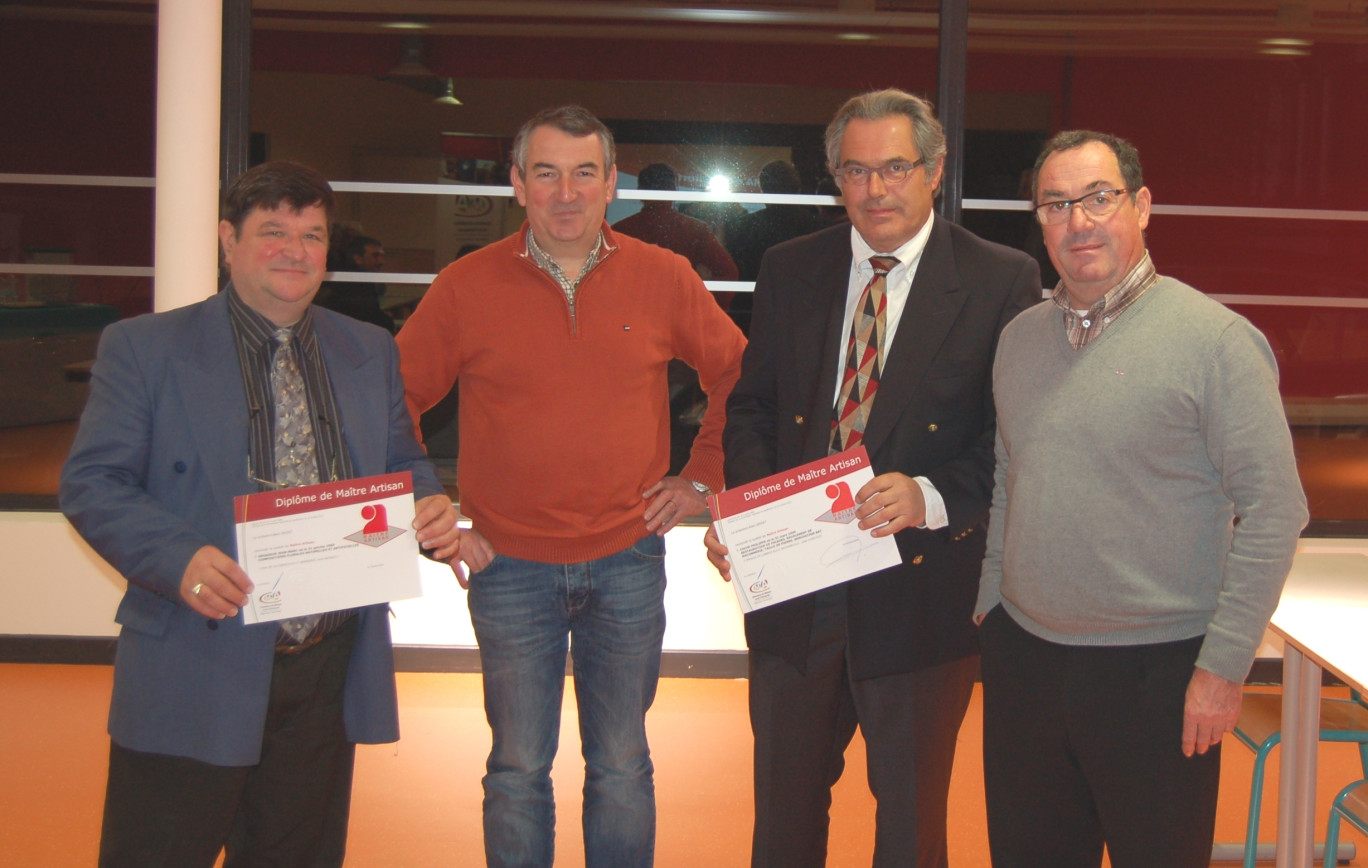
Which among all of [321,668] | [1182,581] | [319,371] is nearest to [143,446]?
Result: [319,371]

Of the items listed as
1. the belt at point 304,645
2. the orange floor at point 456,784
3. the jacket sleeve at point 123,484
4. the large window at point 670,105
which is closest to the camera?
the jacket sleeve at point 123,484

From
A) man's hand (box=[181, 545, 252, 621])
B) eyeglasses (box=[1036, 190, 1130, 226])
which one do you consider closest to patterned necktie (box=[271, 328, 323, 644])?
man's hand (box=[181, 545, 252, 621])

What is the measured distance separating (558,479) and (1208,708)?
4.26ft

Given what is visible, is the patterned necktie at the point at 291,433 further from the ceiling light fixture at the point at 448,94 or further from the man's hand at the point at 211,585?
the ceiling light fixture at the point at 448,94

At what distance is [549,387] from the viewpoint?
226cm

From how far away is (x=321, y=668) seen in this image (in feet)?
6.38

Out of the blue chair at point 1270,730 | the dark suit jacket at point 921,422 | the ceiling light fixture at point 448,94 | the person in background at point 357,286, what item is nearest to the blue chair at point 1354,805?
the blue chair at point 1270,730

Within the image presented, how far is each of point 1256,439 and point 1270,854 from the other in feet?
6.35

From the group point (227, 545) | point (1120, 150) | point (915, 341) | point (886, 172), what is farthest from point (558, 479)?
point (1120, 150)

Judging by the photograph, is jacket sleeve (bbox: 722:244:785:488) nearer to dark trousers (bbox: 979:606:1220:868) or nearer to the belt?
dark trousers (bbox: 979:606:1220:868)

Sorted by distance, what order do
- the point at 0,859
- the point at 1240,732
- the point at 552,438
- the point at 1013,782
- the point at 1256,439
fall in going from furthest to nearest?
the point at 0,859 → the point at 1240,732 → the point at 552,438 → the point at 1013,782 → the point at 1256,439

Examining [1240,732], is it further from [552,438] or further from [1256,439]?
[552,438]

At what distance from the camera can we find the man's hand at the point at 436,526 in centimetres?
201

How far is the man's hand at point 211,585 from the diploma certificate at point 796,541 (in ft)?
2.87
